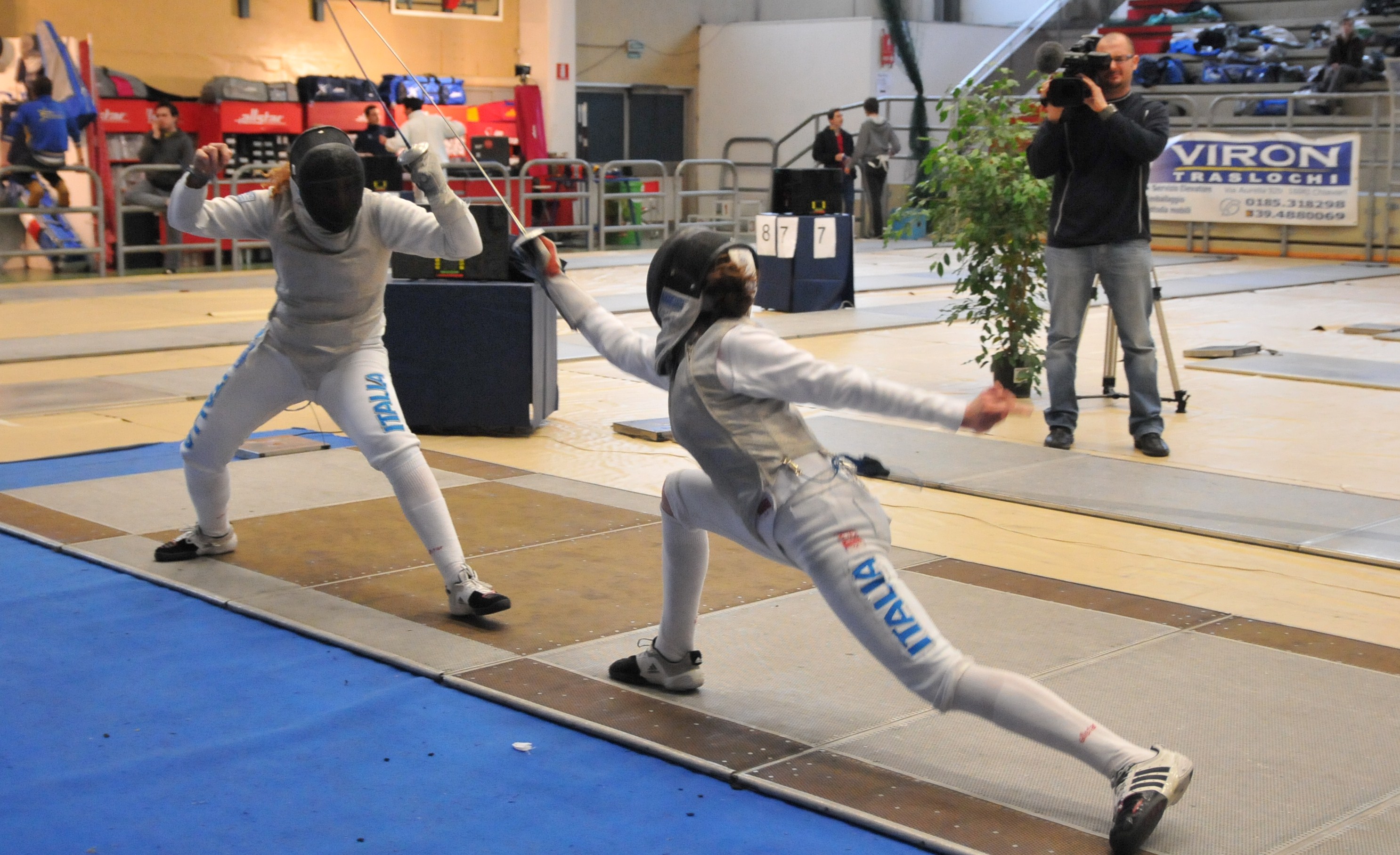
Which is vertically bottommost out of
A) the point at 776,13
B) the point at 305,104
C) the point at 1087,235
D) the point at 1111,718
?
the point at 1111,718

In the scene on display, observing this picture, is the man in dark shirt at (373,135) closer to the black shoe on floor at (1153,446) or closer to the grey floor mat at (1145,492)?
the grey floor mat at (1145,492)

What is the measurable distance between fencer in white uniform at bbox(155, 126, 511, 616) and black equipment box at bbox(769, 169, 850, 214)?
7.99m

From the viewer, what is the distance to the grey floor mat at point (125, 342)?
372 inches

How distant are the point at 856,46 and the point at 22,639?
65.3 feet

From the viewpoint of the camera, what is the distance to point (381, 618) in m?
4.32

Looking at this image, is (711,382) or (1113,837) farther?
(711,382)

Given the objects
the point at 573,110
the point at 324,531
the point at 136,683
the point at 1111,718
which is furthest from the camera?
the point at 573,110

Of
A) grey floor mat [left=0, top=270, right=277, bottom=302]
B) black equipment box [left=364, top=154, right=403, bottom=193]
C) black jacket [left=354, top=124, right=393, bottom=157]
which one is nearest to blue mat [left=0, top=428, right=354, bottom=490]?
grey floor mat [left=0, top=270, right=277, bottom=302]

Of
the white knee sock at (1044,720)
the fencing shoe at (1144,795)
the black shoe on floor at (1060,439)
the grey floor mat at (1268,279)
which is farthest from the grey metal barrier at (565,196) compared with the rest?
the fencing shoe at (1144,795)

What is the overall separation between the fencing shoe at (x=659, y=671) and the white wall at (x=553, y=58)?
17918mm

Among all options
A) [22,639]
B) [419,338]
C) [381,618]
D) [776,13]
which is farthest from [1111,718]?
[776,13]

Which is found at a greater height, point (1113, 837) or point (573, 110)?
point (573, 110)

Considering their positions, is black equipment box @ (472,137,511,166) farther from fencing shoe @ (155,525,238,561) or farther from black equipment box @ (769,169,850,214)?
fencing shoe @ (155,525,238,561)

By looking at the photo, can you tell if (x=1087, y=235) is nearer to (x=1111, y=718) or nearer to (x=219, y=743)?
(x=1111, y=718)
